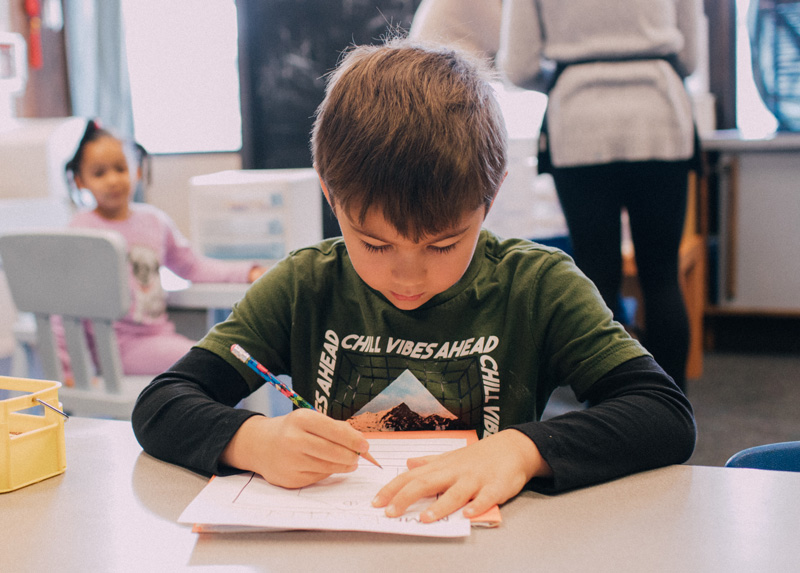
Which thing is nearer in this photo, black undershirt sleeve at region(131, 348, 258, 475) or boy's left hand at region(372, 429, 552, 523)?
boy's left hand at region(372, 429, 552, 523)

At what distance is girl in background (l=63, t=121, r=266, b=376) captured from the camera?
174 cm

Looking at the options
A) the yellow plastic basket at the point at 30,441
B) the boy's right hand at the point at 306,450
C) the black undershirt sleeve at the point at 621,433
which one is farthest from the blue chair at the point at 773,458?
the yellow plastic basket at the point at 30,441

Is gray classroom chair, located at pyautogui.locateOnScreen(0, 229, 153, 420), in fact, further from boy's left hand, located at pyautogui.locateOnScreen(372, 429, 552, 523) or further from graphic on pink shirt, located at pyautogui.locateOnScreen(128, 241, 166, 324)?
boy's left hand, located at pyautogui.locateOnScreen(372, 429, 552, 523)

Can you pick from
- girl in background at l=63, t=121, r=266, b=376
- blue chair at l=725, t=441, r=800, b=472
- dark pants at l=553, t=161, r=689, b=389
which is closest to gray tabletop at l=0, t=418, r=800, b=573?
blue chair at l=725, t=441, r=800, b=472

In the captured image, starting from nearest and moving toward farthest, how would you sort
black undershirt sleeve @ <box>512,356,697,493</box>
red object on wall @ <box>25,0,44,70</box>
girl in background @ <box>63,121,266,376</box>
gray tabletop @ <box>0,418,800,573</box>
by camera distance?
gray tabletop @ <box>0,418,800,573</box>, black undershirt sleeve @ <box>512,356,697,493</box>, girl in background @ <box>63,121,266,376</box>, red object on wall @ <box>25,0,44,70</box>

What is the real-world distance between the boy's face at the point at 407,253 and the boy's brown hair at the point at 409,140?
0.01 meters

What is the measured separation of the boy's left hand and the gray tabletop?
20mm

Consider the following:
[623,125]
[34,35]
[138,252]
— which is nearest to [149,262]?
[138,252]

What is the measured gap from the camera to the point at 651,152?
150 cm

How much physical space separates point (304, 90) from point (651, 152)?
1.90 m

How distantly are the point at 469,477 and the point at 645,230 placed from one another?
43.1 inches

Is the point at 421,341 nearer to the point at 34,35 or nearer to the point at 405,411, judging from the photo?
the point at 405,411

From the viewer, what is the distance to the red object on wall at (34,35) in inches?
146

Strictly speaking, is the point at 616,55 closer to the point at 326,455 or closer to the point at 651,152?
the point at 651,152
